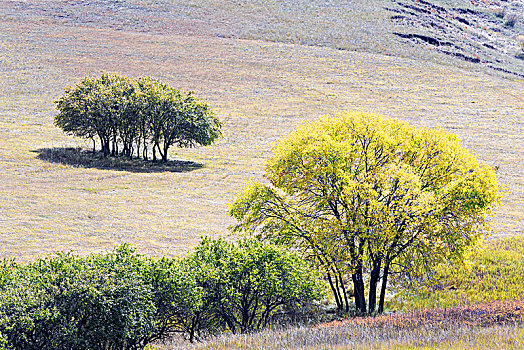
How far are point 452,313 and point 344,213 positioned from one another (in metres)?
7.49

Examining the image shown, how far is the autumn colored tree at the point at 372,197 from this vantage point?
25766 mm

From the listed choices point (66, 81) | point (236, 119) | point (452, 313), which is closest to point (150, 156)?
point (236, 119)

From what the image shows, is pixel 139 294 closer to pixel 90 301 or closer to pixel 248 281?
pixel 90 301

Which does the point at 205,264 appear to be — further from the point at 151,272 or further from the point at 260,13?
the point at 260,13

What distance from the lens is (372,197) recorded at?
2556 cm

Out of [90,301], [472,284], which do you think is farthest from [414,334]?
[472,284]

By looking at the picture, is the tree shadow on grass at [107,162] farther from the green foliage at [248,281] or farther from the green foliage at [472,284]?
the green foliage at [248,281]

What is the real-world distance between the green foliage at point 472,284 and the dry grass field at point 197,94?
11.3 m

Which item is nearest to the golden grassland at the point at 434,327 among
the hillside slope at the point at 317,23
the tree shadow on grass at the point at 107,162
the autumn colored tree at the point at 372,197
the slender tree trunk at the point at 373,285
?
the slender tree trunk at the point at 373,285

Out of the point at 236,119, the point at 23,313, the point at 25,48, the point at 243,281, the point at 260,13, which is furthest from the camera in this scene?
the point at 260,13

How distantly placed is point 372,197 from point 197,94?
79.3m

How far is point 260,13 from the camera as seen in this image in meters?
156

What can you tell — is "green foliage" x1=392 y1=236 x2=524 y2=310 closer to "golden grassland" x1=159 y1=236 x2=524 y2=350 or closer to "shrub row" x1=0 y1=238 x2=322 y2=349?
"golden grassland" x1=159 y1=236 x2=524 y2=350

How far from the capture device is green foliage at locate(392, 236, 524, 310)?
29.2m
